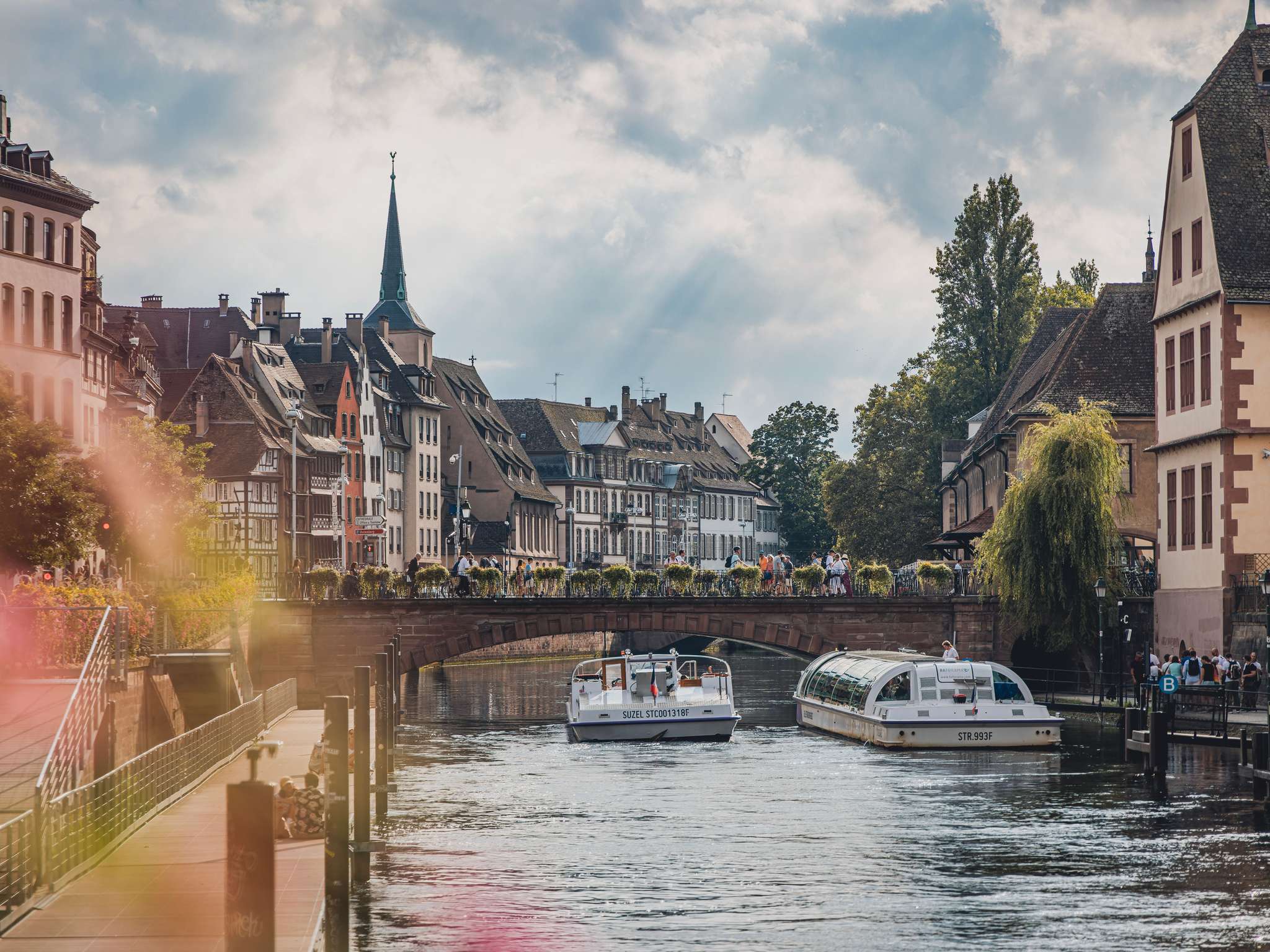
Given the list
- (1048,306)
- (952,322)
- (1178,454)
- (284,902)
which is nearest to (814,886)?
(284,902)

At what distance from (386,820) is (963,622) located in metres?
35.6

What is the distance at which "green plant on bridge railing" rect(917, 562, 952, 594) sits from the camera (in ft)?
228

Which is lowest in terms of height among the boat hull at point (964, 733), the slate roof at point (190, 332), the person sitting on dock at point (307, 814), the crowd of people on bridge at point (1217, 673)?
the boat hull at point (964, 733)

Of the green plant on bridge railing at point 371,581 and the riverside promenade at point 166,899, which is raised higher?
the green plant on bridge railing at point 371,581

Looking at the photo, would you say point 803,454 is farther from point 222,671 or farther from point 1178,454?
point 222,671

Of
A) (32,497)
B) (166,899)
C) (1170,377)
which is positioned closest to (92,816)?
(166,899)

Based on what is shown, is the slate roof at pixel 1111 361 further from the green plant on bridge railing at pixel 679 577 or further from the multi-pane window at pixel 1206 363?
the green plant on bridge railing at pixel 679 577

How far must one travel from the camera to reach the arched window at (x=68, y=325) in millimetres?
73562

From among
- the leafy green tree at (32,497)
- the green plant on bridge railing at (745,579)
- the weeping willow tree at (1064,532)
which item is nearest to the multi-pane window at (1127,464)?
the weeping willow tree at (1064,532)

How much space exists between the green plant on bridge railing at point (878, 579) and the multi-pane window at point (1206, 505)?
16.0 metres

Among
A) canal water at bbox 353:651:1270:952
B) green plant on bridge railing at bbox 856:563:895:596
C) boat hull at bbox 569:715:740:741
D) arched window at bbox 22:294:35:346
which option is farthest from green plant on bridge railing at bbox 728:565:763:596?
arched window at bbox 22:294:35:346

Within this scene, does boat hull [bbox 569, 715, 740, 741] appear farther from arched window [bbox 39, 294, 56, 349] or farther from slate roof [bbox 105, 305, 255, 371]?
slate roof [bbox 105, 305, 255, 371]

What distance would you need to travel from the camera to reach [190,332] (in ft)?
383

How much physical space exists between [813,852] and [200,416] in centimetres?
7338
